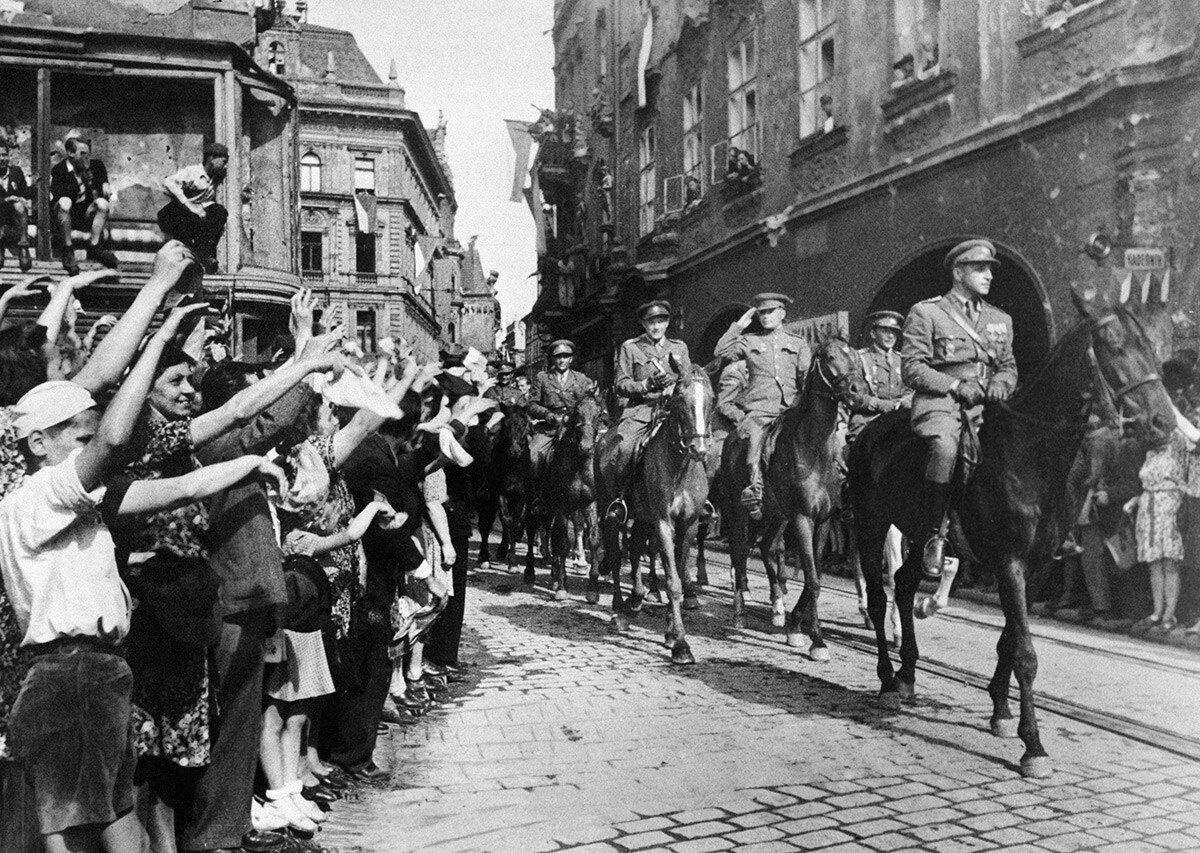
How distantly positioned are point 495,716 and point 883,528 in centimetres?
302

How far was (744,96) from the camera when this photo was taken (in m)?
17.8

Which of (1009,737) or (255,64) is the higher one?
(255,64)

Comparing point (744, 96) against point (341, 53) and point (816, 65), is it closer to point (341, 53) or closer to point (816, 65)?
point (816, 65)

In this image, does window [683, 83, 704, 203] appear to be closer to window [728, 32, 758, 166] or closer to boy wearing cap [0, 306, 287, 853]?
window [728, 32, 758, 166]

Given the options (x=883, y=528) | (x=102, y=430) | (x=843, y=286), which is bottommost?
(x=883, y=528)

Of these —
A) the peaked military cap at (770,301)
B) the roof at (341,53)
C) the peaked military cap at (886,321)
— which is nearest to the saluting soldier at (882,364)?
the peaked military cap at (886,321)

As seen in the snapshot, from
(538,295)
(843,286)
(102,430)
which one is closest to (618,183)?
(538,295)

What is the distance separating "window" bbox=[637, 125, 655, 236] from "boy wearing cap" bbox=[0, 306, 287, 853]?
20.0 m

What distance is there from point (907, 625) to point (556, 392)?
314 inches

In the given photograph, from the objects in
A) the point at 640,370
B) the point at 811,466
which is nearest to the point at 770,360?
the point at 640,370

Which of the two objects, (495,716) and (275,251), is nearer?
(495,716)

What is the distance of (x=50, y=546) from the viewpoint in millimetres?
3041

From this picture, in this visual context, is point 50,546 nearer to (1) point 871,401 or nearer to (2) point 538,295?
(1) point 871,401

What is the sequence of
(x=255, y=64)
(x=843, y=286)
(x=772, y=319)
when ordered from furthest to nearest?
1. (x=843, y=286)
2. (x=255, y=64)
3. (x=772, y=319)
